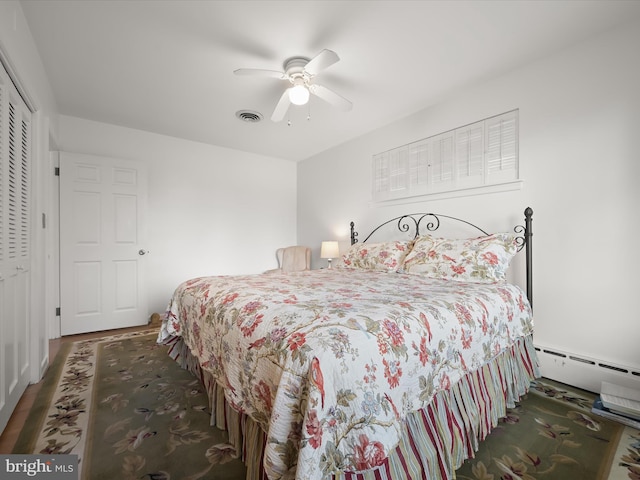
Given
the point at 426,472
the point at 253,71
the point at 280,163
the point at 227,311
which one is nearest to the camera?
the point at 426,472

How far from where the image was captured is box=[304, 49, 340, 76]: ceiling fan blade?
1.85 metres

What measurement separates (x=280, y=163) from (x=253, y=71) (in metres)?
3.00

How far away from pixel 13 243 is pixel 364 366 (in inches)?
85.9

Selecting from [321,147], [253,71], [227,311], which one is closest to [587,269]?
[227,311]

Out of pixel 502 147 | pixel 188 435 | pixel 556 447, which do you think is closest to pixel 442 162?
pixel 502 147

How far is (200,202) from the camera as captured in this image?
4230 millimetres

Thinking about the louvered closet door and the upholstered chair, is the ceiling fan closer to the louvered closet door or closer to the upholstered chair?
the louvered closet door

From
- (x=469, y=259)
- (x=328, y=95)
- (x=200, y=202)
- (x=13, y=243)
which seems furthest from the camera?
(x=200, y=202)

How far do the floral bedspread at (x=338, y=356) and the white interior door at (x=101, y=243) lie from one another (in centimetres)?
238

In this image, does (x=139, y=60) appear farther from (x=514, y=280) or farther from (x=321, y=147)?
(x=514, y=280)

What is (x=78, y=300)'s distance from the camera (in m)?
3.31

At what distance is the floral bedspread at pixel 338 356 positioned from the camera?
0.89 metres

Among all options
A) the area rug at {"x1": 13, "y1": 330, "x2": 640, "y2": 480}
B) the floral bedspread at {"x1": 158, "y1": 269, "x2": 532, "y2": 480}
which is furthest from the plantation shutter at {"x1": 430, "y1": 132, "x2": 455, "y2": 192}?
the area rug at {"x1": 13, "y1": 330, "x2": 640, "y2": 480}

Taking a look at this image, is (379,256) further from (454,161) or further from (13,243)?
(13,243)
